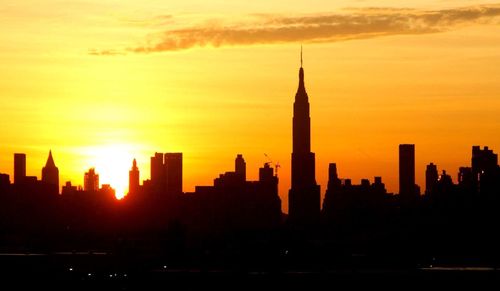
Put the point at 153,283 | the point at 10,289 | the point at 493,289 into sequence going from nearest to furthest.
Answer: the point at 493,289, the point at 153,283, the point at 10,289

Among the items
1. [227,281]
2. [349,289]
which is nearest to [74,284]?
[227,281]

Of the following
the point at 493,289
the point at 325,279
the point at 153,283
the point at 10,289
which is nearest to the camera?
the point at 493,289

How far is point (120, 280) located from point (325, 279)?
46.5m

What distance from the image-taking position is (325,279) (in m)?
162

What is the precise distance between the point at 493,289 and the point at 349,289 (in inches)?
717

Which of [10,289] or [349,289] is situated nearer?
[349,289]

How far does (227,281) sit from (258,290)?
6.51m

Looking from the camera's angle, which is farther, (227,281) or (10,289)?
(10,289)

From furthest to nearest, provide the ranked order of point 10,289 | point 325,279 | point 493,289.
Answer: point 10,289 → point 325,279 → point 493,289

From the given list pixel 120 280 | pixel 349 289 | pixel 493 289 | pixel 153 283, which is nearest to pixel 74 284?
pixel 120 280

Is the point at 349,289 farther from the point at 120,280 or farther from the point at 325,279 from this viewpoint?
the point at 120,280

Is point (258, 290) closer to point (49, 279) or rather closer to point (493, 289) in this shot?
point (493, 289)

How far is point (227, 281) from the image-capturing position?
164 meters

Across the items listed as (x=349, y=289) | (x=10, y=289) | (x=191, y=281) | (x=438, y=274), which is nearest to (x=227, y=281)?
(x=191, y=281)
